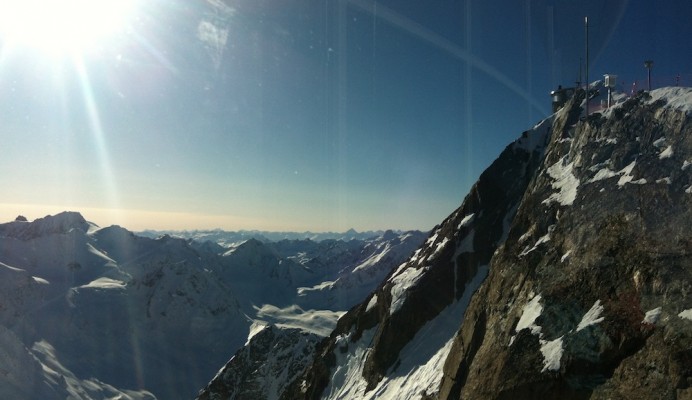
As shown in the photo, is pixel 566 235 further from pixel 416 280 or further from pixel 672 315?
pixel 416 280

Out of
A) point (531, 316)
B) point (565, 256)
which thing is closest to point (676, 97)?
point (565, 256)

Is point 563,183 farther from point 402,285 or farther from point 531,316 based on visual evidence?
point 402,285

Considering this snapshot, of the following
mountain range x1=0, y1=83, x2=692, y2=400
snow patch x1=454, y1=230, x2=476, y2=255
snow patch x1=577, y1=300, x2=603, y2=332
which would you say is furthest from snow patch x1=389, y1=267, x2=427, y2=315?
snow patch x1=577, y1=300, x2=603, y2=332

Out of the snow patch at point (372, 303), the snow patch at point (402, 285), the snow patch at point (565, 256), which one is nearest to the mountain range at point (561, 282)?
the snow patch at point (565, 256)

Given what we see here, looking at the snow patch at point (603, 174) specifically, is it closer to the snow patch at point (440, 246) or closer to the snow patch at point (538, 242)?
the snow patch at point (538, 242)

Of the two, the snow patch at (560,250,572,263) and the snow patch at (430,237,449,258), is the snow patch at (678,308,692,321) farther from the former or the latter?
the snow patch at (430,237,449,258)

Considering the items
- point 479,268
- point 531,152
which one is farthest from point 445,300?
point 531,152

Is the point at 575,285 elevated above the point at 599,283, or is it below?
below
